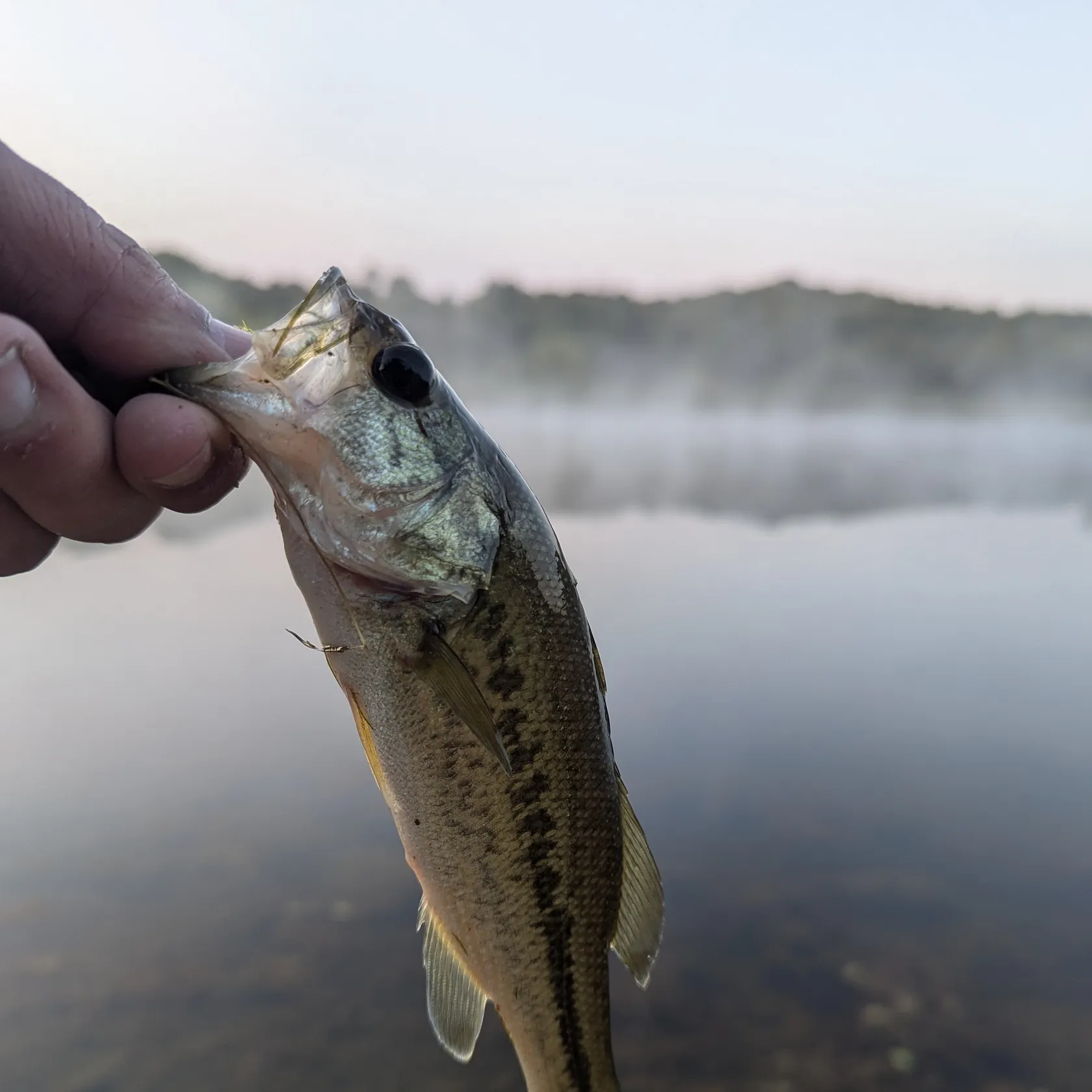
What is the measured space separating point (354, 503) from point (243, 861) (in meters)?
4.30

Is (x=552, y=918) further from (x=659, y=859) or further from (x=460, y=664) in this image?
(x=659, y=859)

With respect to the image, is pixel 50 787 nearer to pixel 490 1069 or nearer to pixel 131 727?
pixel 131 727

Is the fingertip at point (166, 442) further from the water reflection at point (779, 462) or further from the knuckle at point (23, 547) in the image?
Result: the water reflection at point (779, 462)

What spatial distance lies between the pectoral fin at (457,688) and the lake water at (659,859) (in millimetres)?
3082

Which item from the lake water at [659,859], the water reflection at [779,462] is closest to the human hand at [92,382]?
the lake water at [659,859]

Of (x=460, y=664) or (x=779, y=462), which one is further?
(x=779, y=462)

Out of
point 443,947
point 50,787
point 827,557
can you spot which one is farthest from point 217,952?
point 827,557

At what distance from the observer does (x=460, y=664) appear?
1.59 metres

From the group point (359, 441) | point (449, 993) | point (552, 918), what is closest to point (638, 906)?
point (552, 918)

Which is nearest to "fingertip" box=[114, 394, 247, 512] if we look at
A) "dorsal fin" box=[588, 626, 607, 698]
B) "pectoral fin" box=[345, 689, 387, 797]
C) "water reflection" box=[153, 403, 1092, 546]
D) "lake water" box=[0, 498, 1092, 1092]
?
"pectoral fin" box=[345, 689, 387, 797]

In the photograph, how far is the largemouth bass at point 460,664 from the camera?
157 centimetres

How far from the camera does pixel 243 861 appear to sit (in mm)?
4953

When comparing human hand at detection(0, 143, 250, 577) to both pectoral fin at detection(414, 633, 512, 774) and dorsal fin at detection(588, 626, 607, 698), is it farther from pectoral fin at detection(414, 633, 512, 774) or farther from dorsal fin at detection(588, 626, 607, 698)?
dorsal fin at detection(588, 626, 607, 698)

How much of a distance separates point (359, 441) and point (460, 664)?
1.69 feet
